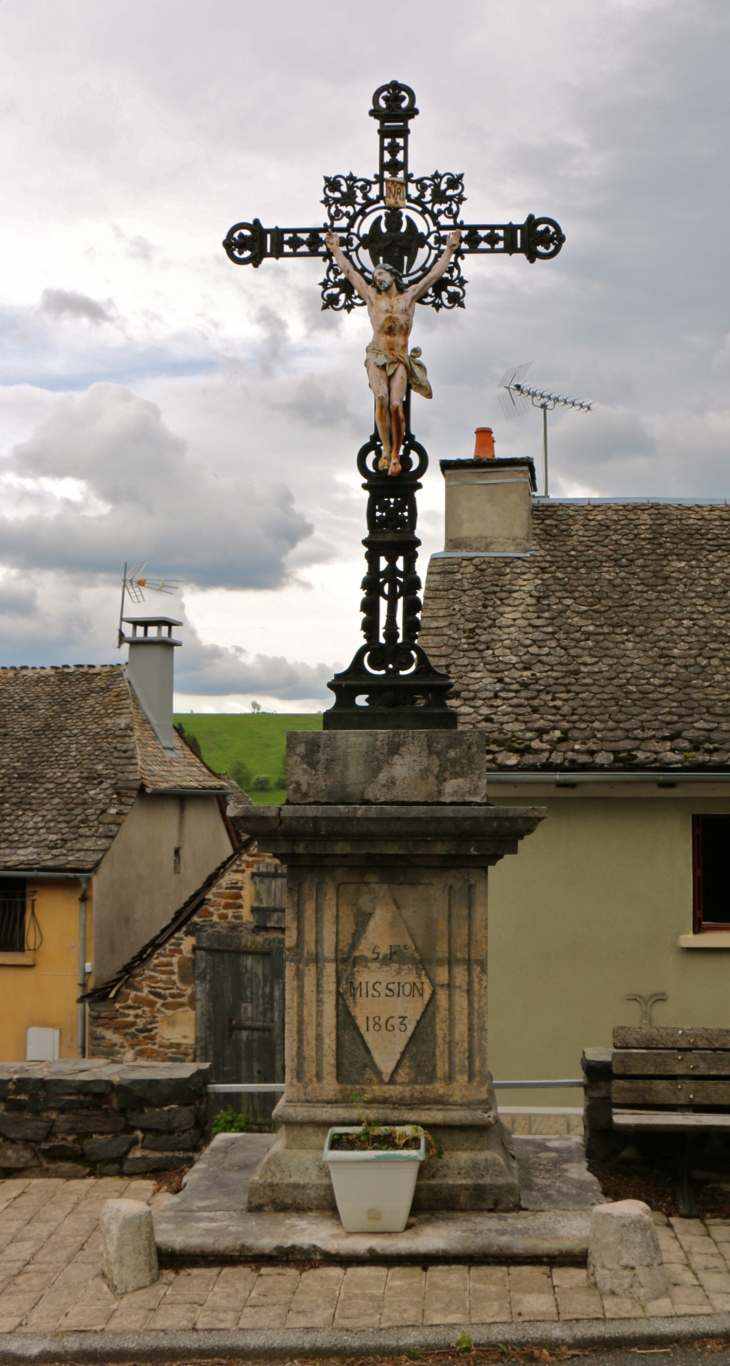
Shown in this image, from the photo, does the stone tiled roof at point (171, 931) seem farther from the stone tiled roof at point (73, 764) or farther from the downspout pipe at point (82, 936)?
the stone tiled roof at point (73, 764)

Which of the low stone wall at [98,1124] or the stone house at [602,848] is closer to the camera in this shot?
the low stone wall at [98,1124]

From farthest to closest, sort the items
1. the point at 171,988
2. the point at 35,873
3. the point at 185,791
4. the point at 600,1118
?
the point at 185,791 < the point at 35,873 < the point at 171,988 < the point at 600,1118

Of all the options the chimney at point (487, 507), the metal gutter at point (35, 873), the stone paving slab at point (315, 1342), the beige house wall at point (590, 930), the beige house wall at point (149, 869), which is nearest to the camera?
the stone paving slab at point (315, 1342)

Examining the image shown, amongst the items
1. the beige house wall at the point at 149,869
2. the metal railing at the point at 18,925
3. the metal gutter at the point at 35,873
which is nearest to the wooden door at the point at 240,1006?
the metal gutter at the point at 35,873

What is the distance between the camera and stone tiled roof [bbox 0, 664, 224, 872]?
19.3 meters

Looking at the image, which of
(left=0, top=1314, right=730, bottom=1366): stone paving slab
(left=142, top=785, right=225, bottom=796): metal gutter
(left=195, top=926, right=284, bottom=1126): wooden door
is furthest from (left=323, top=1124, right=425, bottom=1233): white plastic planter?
(left=142, top=785, right=225, bottom=796): metal gutter

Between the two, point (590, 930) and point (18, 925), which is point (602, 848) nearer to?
point (590, 930)

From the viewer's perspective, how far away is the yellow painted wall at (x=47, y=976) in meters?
19.1

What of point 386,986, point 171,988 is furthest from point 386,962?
point 171,988

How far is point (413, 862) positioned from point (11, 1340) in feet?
8.61

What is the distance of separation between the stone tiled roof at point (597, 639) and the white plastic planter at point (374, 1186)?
6094 mm

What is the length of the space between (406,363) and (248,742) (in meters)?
49.9

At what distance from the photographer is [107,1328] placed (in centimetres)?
482

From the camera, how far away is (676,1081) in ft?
20.7
